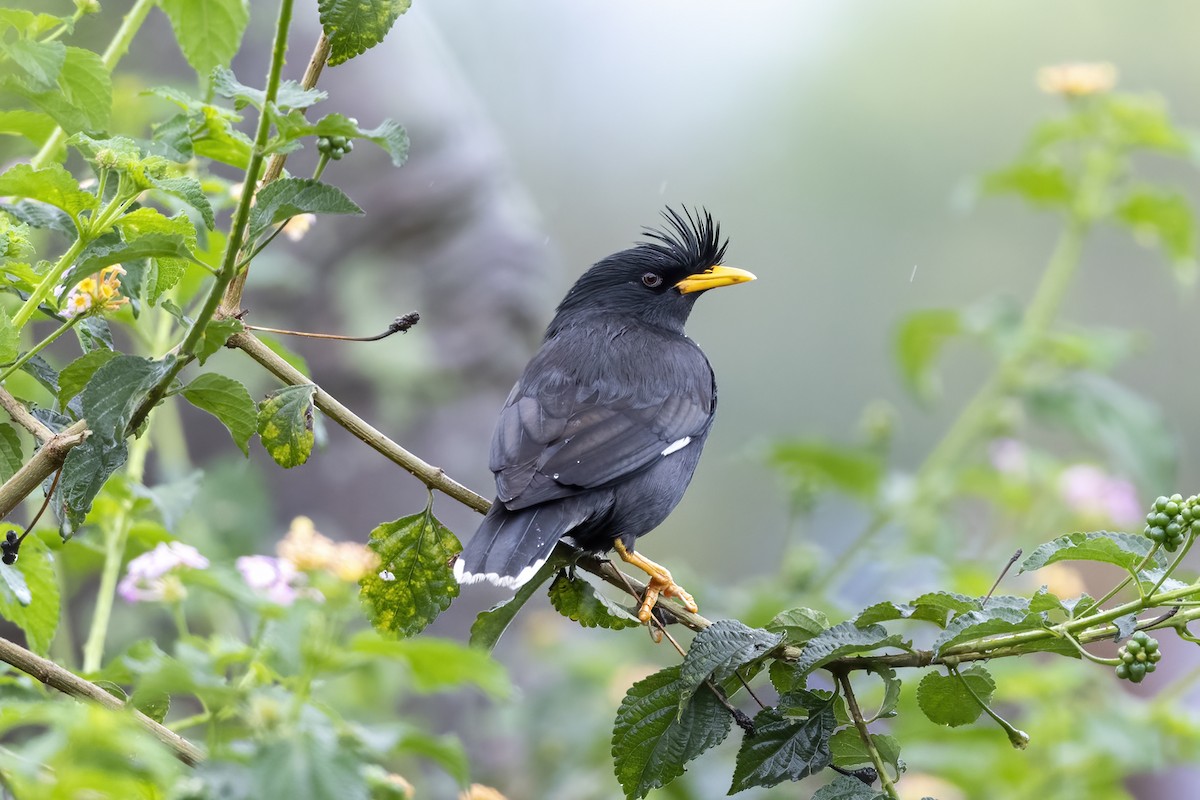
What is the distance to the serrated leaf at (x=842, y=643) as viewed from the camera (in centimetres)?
192

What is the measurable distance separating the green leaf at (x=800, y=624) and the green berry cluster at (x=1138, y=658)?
0.46 meters

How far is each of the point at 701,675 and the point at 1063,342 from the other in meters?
3.11

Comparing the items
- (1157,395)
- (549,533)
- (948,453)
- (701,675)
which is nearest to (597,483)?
(549,533)

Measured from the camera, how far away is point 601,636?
6113 millimetres

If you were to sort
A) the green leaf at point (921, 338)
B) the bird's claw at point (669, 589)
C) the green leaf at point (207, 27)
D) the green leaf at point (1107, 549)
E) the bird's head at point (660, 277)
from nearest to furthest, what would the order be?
1. the green leaf at point (1107, 549)
2. the green leaf at point (207, 27)
3. the bird's claw at point (669, 589)
4. the bird's head at point (660, 277)
5. the green leaf at point (921, 338)

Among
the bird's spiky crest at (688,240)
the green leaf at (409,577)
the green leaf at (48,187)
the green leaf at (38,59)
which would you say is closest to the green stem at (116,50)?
the green leaf at (38,59)

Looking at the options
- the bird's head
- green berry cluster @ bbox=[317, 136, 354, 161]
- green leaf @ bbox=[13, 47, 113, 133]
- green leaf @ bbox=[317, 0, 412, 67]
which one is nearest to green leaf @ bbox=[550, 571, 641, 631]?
green berry cluster @ bbox=[317, 136, 354, 161]

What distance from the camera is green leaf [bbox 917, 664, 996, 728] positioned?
2029 mm

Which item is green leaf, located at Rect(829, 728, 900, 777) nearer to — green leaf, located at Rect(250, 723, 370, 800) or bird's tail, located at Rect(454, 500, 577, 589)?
bird's tail, located at Rect(454, 500, 577, 589)

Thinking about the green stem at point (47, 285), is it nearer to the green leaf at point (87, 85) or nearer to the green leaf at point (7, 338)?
the green leaf at point (7, 338)

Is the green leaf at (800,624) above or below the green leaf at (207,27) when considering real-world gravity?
below

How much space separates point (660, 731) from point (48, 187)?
50.1 inches

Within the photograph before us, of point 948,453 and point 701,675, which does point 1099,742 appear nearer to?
point 948,453

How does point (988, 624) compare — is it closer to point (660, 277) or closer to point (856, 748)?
point (856, 748)
